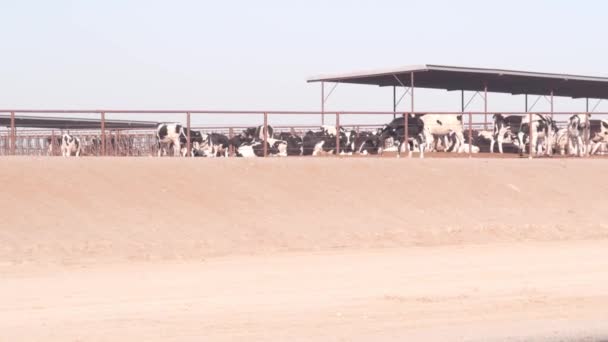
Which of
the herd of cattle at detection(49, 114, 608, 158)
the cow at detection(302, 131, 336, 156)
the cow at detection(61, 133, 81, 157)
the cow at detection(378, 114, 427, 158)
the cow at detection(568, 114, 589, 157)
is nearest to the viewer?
the herd of cattle at detection(49, 114, 608, 158)

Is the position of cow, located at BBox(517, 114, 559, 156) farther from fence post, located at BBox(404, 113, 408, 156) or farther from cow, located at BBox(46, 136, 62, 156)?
cow, located at BBox(46, 136, 62, 156)

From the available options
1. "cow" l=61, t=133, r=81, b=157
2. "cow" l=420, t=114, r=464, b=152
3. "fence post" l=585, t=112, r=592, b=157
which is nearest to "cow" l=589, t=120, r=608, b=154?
"fence post" l=585, t=112, r=592, b=157

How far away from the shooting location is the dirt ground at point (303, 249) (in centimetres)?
1266

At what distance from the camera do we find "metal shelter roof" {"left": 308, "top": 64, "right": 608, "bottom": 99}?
36.8 metres

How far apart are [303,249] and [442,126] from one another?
15619 millimetres

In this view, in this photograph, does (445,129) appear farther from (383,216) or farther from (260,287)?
(260,287)

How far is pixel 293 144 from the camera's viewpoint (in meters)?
35.5

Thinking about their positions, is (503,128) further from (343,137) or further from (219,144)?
(219,144)

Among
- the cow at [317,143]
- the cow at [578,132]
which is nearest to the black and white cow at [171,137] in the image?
the cow at [317,143]

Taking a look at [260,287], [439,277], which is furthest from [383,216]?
[260,287]

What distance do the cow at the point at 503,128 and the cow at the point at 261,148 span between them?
683 cm

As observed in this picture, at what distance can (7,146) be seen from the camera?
33750mm

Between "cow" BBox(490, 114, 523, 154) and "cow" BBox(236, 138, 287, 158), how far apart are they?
6.83 metres

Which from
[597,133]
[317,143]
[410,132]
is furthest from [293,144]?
[597,133]
